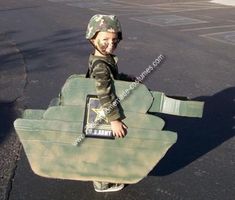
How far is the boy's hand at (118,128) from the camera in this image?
10.8 feet

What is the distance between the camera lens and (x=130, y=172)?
3559 millimetres

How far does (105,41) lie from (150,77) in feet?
14.0

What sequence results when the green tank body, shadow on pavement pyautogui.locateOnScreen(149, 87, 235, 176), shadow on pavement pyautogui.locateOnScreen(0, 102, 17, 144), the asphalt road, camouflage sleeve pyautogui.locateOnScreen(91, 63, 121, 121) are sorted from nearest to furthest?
camouflage sleeve pyautogui.locateOnScreen(91, 63, 121, 121) → the green tank body → the asphalt road → shadow on pavement pyautogui.locateOnScreen(149, 87, 235, 176) → shadow on pavement pyautogui.locateOnScreen(0, 102, 17, 144)

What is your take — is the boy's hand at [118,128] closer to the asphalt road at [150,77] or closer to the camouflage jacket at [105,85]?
the camouflage jacket at [105,85]

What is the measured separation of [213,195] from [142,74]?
415cm

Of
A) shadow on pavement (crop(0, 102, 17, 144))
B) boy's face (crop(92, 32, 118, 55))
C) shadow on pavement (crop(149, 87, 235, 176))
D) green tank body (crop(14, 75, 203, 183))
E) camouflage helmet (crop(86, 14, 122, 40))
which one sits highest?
camouflage helmet (crop(86, 14, 122, 40))

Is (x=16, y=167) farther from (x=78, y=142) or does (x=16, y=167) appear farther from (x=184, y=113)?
(x=184, y=113)

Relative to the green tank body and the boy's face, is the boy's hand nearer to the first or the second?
the green tank body

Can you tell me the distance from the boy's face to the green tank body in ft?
0.91

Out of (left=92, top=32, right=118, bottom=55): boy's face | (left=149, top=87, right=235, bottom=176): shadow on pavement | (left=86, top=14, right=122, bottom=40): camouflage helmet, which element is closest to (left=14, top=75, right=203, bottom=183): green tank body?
(left=92, top=32, right=118, bottom=55): boy's face

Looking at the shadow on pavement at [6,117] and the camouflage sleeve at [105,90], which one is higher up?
the camouflage sleeve at [105,90]

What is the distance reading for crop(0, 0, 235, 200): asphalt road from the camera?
3955 millimetres

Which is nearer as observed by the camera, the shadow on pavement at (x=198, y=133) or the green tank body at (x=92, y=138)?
the green tank body at (x=92, y=138)

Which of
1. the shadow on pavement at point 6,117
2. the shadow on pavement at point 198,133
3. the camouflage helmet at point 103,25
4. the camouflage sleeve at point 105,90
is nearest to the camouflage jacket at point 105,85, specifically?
the camouflage sleeve at point 105,90
